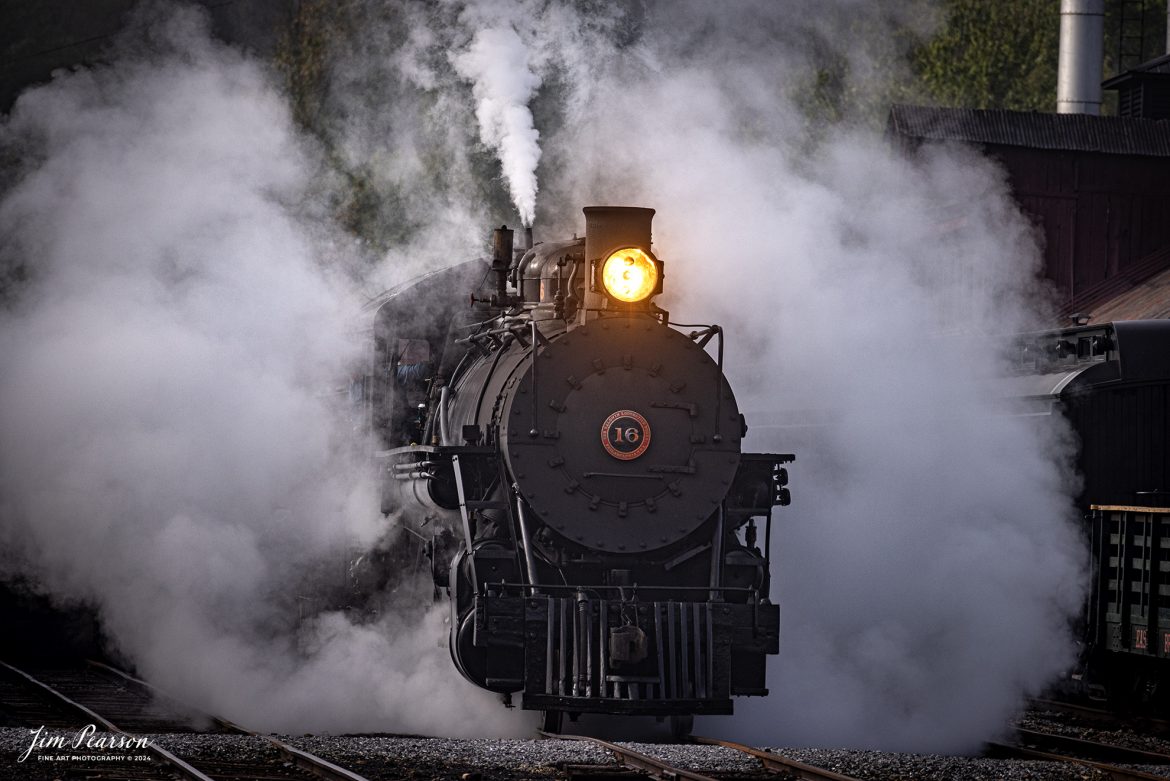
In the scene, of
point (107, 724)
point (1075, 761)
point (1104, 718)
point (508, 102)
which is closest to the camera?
point (1075, 761)

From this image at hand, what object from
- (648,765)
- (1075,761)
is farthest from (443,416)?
(1075,761)

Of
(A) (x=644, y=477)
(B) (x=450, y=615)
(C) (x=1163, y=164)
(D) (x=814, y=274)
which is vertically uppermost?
(C) (x=1163, y=164)

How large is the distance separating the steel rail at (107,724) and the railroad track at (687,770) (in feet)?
6.92

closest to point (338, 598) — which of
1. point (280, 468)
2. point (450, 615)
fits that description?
point (280, 468)

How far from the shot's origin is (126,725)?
35.0ft

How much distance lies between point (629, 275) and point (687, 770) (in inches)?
120

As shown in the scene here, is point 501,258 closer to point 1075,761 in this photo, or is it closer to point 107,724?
point 107,724

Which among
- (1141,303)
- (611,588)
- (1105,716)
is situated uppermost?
(1141,303)

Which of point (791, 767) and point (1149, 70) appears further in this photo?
point (1149, 70)

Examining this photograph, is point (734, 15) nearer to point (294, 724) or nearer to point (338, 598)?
point (338, 598)

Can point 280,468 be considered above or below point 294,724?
above

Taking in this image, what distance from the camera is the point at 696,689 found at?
9453 mm

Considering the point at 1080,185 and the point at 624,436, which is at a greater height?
the point at 1080,185

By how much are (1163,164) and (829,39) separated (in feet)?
46.3
